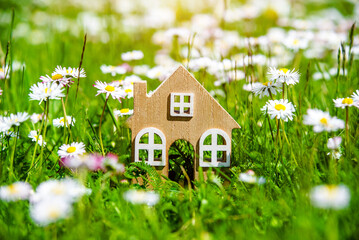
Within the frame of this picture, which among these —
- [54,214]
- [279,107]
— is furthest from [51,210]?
[279,107]

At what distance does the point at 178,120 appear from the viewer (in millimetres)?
1605

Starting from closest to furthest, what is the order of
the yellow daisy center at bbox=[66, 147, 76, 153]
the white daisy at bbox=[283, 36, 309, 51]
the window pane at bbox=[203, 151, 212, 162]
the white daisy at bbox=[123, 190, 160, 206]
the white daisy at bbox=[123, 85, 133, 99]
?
the white daisy at bbox=[123, 190, 160, 206]
the yellow daisy center at bbox=[66, 147, 76, 153]
the window pane at bbox=[203, 151, 212, 162]
the white daisy at bbox=[123, 85, 133, 99]
the white daisy at bbox=[283, 36, 309, 51]

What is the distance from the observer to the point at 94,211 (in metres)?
1.30

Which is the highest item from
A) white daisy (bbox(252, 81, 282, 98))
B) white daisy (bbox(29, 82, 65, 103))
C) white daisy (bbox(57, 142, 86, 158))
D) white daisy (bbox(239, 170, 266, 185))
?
white daisy (bbox(252, 81, 282, 98))

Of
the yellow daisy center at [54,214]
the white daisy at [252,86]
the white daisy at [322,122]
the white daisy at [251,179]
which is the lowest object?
the yellow daisy center at [54,214]

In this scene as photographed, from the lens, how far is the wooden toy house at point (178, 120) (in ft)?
5.19

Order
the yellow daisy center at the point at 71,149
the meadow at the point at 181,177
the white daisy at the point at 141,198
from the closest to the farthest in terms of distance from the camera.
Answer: the meadow at the point at 181,177 < the white daisy at the point at 141,198 < the yellow daisy center at the point at 71,149

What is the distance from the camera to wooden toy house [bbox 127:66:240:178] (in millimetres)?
1581

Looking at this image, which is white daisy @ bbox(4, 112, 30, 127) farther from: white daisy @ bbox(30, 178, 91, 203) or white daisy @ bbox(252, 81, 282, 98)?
white daisy @ bbox(252, 81, 282, 98)

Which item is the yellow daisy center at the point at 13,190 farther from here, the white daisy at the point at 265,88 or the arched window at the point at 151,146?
the white daisy at the point at 265,88

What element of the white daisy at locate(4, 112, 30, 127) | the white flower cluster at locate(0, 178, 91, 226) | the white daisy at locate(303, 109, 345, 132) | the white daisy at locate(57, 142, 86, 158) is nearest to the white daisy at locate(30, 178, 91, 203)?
the white flower cluster at locate(0, 178, 91, 226)

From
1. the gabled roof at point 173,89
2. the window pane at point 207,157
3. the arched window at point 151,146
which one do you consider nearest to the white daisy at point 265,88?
the gabled roof at point 173,89

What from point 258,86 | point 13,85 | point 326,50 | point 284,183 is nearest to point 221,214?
point 284,183

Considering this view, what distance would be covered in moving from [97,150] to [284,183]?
828 millimetres
